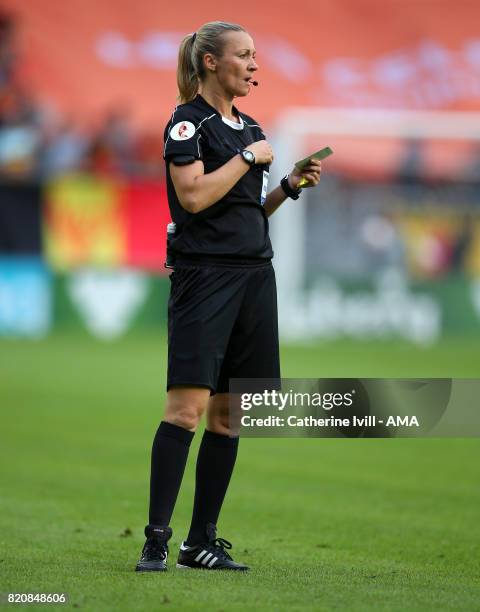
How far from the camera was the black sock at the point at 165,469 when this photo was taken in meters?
4.97

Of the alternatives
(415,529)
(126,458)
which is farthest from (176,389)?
(126,458)

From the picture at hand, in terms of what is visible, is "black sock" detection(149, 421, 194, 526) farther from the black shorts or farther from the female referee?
the black shorts

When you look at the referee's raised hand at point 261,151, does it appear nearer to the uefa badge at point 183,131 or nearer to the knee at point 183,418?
the uefa badge at point 183,131

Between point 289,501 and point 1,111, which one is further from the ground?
point 1,111

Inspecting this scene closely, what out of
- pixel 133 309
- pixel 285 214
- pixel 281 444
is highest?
pixel 285 214

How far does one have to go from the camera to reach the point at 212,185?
490cm

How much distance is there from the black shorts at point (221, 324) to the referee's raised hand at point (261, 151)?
1.38 ft

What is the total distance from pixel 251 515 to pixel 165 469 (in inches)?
81.1

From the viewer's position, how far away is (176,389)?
4.98 m

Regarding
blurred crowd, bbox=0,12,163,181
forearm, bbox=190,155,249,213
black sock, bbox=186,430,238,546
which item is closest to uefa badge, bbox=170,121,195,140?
forearm, bbox=190,155,249,213

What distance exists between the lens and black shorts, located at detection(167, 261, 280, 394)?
195 inches

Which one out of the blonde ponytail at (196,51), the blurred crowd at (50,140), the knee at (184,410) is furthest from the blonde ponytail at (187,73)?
the blurred crowd at (50,140)

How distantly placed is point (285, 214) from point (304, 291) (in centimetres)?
201

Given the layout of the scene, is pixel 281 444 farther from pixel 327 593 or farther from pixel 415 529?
→ pixel 327 593
